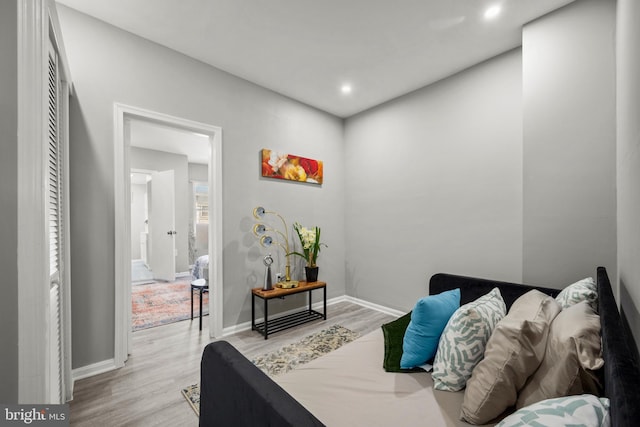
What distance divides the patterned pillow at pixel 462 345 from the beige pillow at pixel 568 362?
0.21m

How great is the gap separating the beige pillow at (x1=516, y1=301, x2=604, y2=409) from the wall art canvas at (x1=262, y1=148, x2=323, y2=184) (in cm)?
283

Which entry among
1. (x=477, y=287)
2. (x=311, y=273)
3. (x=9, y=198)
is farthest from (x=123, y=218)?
(x=477, y=287)

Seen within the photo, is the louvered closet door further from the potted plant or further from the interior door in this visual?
the interior door

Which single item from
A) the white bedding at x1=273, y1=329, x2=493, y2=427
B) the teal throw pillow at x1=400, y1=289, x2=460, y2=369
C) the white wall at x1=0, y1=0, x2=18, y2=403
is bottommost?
the white bedding at x1=273, y1=329, x2=493, y2=427

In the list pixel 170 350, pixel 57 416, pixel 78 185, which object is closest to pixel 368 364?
pixel 57 416

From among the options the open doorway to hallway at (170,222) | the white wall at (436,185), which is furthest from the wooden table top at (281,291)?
the open doorway to hallway at (170,222)

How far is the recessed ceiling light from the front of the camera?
6.70 ft

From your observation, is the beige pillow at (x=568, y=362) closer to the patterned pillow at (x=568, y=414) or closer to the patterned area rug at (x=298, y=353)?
the patterned pillow at (x=568, y=414)

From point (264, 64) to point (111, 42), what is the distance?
1266mm

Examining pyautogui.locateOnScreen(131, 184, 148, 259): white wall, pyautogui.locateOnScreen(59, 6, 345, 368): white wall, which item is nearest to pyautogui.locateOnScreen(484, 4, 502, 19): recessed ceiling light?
pyautogui.locateOnScreen(59, 6, 345, 368): white wall

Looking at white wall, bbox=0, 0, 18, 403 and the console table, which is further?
the console table

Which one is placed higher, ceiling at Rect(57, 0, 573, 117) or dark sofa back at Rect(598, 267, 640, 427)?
ceiling at Rect(57, 0, 573, 117)

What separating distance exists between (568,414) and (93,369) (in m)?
2.89

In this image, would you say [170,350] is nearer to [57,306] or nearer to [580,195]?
[57,306]
